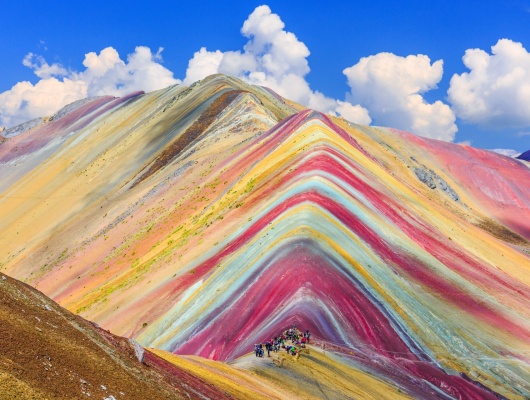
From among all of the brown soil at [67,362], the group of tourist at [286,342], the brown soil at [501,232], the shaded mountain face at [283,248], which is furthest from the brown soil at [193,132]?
the brown soil at [67,362]

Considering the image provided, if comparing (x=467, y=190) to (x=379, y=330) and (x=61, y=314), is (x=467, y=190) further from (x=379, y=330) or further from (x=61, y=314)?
(x=61, y=314)

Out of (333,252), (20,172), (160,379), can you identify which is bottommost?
(160,379)

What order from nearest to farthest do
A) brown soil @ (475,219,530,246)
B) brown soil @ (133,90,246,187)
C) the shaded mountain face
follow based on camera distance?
the shaded mountain face, brown soil @ (475,219,530,246), brown soil @ (133,90,246,187)

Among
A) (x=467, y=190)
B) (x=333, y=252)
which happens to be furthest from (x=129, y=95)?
(x=333, y=252)

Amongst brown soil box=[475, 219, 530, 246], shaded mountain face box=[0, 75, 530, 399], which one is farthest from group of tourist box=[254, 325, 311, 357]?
brown soil box=[475, 219, 530, 246]

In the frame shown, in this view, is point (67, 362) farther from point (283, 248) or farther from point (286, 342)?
point (283, 248)

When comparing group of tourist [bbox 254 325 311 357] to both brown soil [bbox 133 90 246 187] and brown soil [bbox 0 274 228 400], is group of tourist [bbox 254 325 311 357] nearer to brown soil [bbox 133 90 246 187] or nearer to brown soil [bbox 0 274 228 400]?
brown soil [bbox 0 274 228 400]
